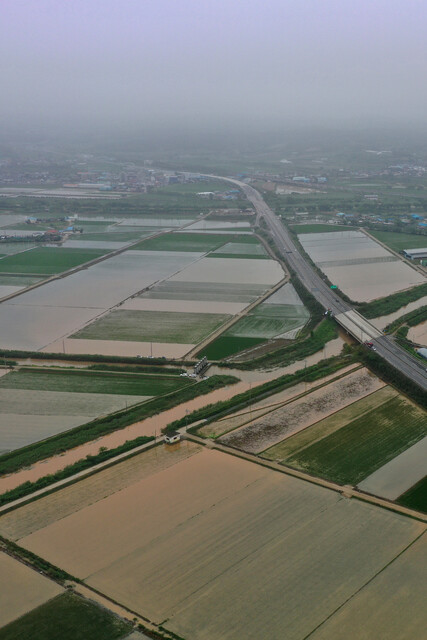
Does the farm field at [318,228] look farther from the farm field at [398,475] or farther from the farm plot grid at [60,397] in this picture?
the farm field at [398,475]

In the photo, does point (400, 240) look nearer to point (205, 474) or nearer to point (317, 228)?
point (317, 228)

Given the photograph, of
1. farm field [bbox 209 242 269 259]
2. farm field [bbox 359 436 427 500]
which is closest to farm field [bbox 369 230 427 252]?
farm field [bbox 209 242 269 259]

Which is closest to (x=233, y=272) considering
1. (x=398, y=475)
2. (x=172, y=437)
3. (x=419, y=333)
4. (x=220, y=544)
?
(x=419, y=333)

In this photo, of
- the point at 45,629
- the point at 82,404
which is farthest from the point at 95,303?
the point at 45,629

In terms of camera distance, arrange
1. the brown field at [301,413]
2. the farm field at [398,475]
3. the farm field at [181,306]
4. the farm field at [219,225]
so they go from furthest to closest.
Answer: the farm field at [219,225] → the farm field at [181,306] → the brown field at [301,413] → the farm field at [398,475]

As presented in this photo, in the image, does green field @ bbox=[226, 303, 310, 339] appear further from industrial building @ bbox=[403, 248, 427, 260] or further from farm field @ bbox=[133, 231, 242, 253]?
farm field @ bbox=[133, 231, 242, 253]

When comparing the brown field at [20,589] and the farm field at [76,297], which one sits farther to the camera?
the farm field at [76,297]

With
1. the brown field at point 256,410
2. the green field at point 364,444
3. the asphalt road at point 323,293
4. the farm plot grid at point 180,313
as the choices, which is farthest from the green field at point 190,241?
the green field at point 364,444
